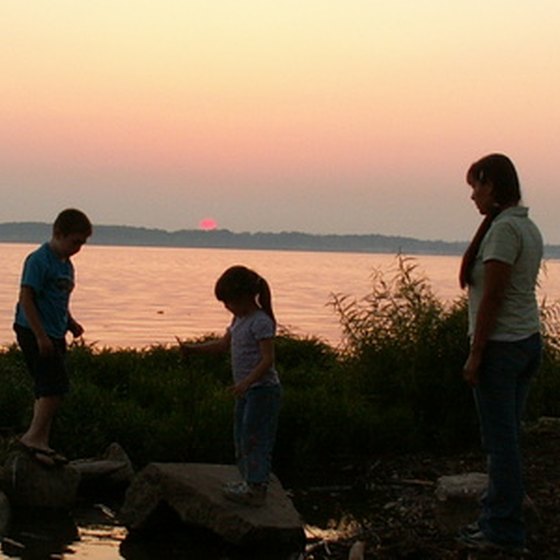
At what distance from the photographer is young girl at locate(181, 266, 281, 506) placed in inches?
320

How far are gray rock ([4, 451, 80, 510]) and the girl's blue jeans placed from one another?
1838mm

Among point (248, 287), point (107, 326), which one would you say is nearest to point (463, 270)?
point (248, 287)

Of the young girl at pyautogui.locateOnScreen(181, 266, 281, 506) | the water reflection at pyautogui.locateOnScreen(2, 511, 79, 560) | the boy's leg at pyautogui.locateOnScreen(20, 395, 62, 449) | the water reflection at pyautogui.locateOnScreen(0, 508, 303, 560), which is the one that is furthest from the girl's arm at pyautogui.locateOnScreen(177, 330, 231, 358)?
the water reflection at pyautogui.locateOnScreen(2, 511, 79, 560)

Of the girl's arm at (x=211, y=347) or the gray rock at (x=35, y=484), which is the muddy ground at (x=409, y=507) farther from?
the gray rock at (x=35, y=484)

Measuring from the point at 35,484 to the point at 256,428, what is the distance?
2191 millimetres

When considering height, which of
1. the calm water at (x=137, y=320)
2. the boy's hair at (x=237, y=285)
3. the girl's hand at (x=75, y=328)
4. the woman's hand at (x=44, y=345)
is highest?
the boy's hair at (x=237, y=285)

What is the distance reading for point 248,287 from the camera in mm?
8180

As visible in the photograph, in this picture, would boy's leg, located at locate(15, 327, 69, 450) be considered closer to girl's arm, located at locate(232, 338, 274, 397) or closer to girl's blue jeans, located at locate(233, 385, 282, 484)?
girl's blue jeans, located at locate(233, 385, 282, 484)

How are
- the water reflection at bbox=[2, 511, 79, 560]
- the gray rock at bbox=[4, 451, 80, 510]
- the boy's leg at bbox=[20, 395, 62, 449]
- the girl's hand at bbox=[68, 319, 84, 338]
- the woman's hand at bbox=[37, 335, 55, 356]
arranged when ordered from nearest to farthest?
the water reflection at bbox=[2, 511, 79, 560]
the woman's hand at bbox=[37, 335, 55, 356]
the gray rock at bbox=[4, 451, 80, 510]
the boy's leg at bbox=[20, 395, 62, 449]
the girl's hand at bbox=[68, 319, 84, 338]

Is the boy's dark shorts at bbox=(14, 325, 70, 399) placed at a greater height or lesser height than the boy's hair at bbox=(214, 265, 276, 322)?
lesser

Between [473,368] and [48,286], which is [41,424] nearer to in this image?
[48,286]

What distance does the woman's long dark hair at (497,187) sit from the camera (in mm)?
7219

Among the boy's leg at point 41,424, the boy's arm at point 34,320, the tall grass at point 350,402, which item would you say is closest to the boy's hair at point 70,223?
the boy's arm at point 34,320

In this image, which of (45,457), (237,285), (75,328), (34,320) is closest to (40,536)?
(45,457)
